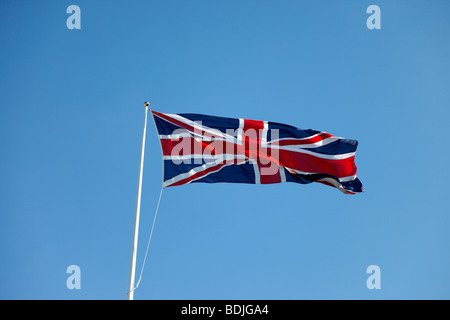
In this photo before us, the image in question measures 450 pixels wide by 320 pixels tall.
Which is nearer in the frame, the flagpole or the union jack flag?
the flagpole

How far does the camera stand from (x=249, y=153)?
16.2 metres

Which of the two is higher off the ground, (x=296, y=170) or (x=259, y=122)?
(x=259, y=122)

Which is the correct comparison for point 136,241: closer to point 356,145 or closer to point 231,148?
point 231,148

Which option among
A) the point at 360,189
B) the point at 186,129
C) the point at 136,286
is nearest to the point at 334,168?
the point at 360,189

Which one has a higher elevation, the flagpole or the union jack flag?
the union jack flag

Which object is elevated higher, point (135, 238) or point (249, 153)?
point (249, 153)

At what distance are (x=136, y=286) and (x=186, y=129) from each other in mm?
5464

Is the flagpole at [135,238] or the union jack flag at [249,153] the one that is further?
the union jack flag at [249,153]

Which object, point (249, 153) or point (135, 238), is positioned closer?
point (135, 238)

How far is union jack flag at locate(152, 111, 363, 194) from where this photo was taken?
15.2 m

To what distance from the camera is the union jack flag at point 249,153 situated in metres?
15.2

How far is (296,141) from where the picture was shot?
16.7 metres

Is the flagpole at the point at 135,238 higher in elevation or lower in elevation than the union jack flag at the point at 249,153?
lower
